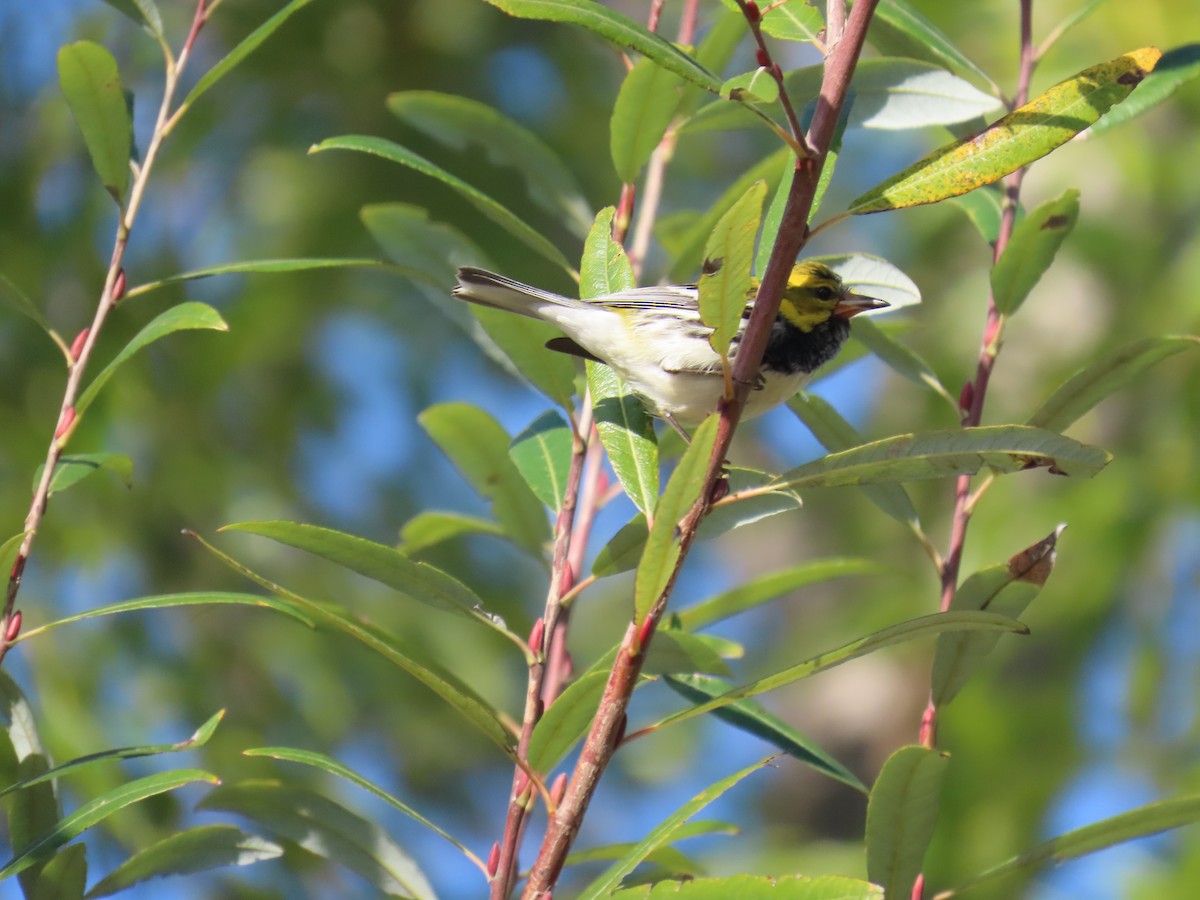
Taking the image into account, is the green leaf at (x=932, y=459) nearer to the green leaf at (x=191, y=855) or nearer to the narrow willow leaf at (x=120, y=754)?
the narrow willow leaf at (x=120, y=754)

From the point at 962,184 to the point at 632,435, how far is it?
0.61 m

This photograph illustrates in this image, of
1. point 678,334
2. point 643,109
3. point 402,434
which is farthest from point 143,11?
point 402,434

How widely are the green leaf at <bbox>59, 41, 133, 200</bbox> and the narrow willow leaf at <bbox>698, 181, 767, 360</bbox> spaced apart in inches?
40.4

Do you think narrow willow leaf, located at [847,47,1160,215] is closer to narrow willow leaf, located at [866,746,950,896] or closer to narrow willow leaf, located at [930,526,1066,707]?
narrow willow leaf, located at [930,526,1066,707]

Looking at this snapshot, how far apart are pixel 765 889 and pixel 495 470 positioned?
1053 millimetres

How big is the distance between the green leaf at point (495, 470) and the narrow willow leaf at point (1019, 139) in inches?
38.2

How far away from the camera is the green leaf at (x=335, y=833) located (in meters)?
1.92

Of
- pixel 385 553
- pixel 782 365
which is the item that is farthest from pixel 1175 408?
pixel 385 553

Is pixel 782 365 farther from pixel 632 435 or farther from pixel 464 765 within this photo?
pixel 464 765

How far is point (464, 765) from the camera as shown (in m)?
5.02

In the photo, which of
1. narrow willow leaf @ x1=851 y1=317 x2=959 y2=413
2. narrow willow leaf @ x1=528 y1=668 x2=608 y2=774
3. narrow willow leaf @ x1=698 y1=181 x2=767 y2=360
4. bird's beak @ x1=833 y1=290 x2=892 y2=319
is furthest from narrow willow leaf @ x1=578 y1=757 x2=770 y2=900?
bird's beak @ x1=833 y1=290 x2=892 y2=319

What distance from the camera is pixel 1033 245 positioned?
1.97m

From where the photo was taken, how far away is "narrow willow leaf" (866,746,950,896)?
168cm

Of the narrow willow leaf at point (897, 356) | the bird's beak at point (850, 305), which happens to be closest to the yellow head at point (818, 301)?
the bird's beak at point (850, 305)
